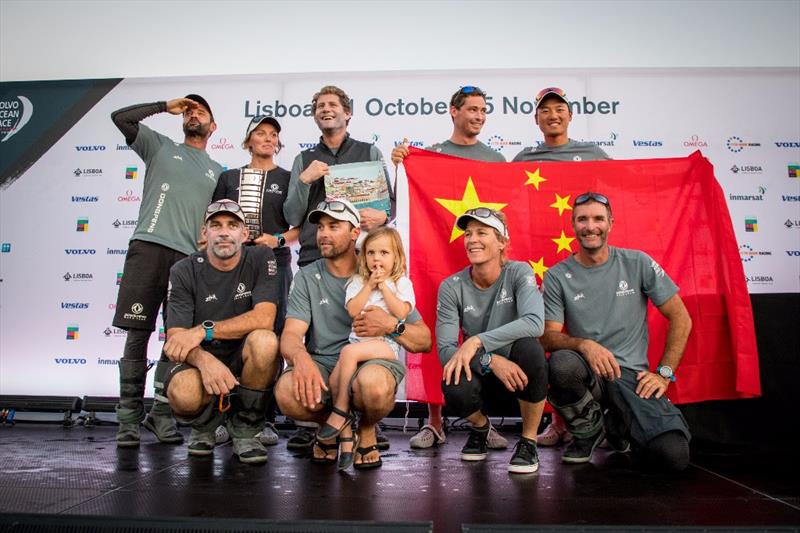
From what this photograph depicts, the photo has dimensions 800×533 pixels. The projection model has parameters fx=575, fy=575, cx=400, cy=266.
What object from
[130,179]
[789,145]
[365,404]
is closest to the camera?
[365,404]

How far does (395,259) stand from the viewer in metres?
2.72

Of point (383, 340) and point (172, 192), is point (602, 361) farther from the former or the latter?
point (172, 192)

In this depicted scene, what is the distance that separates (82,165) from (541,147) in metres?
4.16

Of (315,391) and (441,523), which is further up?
(315,391)

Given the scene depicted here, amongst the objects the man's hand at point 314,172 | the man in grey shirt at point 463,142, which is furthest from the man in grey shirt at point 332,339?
the man in grey shirt at point 463,142

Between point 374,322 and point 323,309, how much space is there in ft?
1.11

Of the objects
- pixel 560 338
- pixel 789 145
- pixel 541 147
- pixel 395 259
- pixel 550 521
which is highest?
pixel 789 145

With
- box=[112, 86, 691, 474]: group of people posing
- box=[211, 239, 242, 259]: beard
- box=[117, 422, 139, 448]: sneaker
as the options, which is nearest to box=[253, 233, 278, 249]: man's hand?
box=[112, 86, 691, 474]: group of people posing

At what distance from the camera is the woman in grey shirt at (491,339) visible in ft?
8.42

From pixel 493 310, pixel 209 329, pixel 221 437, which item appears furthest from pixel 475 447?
pixel 221 437

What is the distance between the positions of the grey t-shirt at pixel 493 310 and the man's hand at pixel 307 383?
626 mm

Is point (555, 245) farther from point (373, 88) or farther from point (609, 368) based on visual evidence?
point (373, 88)

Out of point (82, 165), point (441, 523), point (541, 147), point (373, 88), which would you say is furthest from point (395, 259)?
point (82, 165)

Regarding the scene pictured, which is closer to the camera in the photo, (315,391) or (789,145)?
(315,391)
